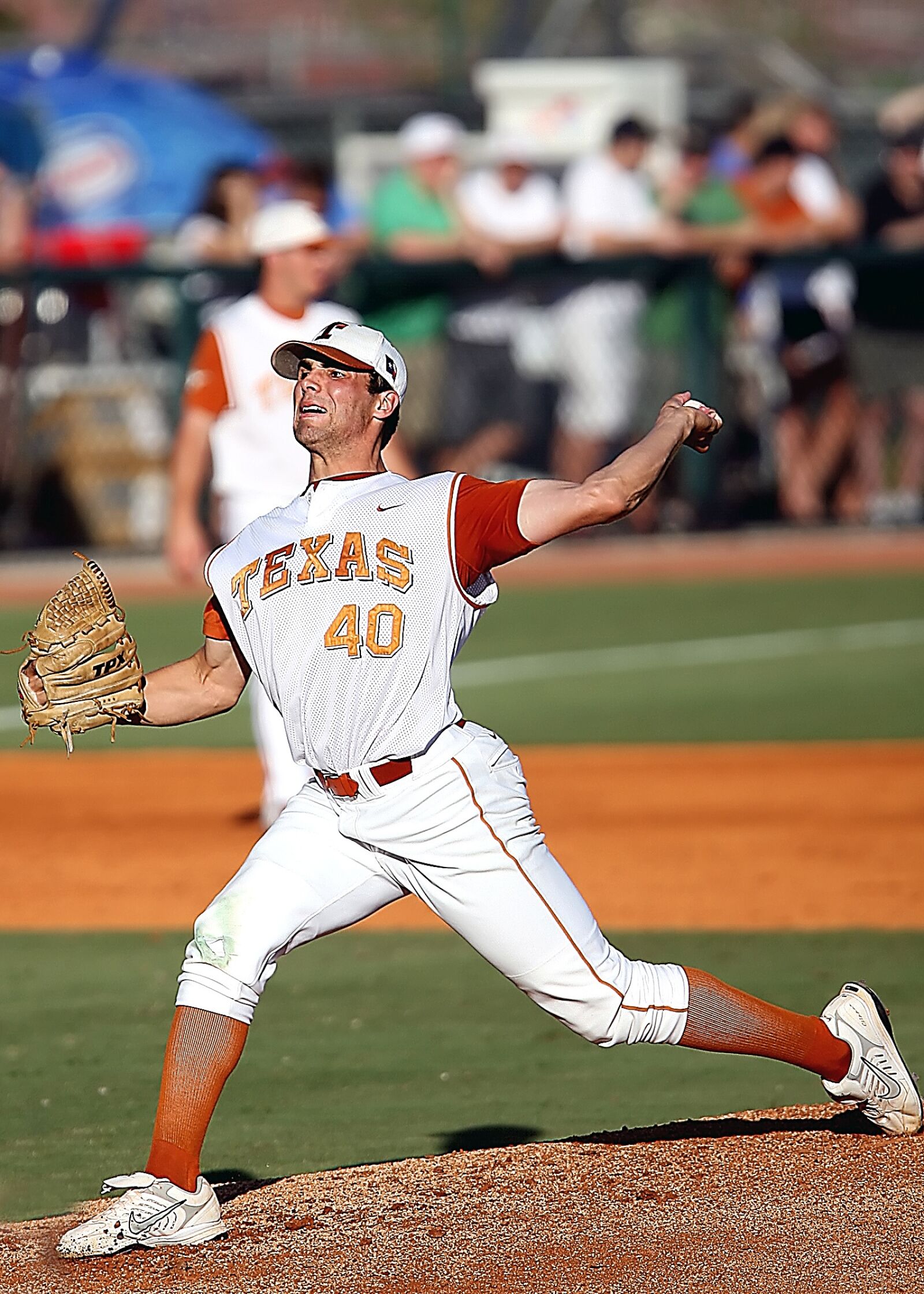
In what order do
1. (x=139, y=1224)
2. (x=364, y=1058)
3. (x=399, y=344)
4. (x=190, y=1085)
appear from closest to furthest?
(x=139, y=1224) → (x=190, y=1085) → (x=364, y=1058) → (x=399, y=344)

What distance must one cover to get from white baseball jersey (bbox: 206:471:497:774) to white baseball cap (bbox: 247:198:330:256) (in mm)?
3176

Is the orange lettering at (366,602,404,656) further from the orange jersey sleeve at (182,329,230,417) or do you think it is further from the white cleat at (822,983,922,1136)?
the orange jersey sleeve at (182,329,230,417)

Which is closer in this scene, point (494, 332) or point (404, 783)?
point (404, 783)

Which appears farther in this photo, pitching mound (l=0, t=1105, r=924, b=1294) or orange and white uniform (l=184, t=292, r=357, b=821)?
orange and white uniform (l=184, t=292, r=357, b=821)

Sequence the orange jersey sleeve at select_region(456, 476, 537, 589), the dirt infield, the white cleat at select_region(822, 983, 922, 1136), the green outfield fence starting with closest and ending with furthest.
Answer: the orange jersey sleeve at select_region(456, 476, 537, 589), the white cleat at select_region(822, 983, 922, 1136), the dirt infield, the green outfield fence

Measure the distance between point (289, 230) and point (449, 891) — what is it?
11.9 ft

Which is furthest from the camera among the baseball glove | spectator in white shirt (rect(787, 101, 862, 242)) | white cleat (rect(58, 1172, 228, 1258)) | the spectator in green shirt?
spectator in white shirt (rect(787, 101, 862, 242))

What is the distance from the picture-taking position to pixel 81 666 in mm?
4355

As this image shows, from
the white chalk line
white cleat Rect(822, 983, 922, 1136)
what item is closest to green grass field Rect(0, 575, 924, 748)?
the white chalk line

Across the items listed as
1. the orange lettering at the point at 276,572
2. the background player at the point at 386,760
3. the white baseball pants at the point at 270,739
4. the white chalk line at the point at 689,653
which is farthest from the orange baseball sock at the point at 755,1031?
the white chalk line at the point at 689,653

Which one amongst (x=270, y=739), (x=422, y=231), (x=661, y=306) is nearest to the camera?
(x=270, y=739)

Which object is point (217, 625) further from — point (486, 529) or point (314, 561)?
point (486, 529)

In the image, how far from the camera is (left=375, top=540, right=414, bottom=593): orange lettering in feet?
13.6

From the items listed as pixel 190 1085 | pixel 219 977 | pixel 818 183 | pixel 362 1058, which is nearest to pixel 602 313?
pixel 818 183
